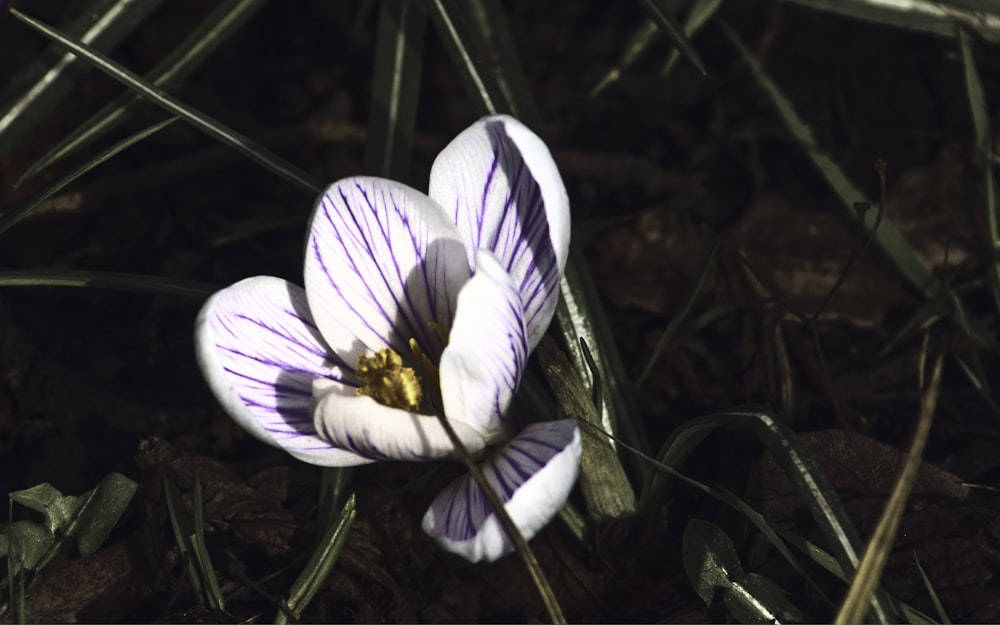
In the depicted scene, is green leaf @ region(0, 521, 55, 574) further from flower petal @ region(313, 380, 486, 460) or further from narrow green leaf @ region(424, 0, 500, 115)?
narrow green leaf @ region(424, 0, 500, 115)

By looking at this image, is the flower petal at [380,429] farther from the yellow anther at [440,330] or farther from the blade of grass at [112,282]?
the blade of grass at [112,282]

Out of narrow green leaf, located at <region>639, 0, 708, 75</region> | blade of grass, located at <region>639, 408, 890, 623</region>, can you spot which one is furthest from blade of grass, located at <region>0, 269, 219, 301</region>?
narrow green leaf, located at <region>639, 0, 708, 75</region>

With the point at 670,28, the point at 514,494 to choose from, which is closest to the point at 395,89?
the point at 670,28

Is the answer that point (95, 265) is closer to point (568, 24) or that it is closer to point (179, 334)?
point (179, 334)

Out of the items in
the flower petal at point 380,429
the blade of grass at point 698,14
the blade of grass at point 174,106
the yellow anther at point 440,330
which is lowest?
the flower petal at point 380,429

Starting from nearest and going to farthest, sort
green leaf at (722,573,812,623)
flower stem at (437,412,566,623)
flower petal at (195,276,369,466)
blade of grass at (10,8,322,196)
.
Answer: flower stem at (437,412,566,623)
flower petal at (195,276,369,466)
green leaf at (722,573,812,623)
blade of grass at (10,8,322,196)

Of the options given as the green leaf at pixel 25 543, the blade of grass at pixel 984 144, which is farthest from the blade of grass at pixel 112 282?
the blade of grass at pixel 984 144

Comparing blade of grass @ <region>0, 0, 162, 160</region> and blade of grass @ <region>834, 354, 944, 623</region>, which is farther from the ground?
blade of grass @ <region>0, 0, 162, 160</region>
